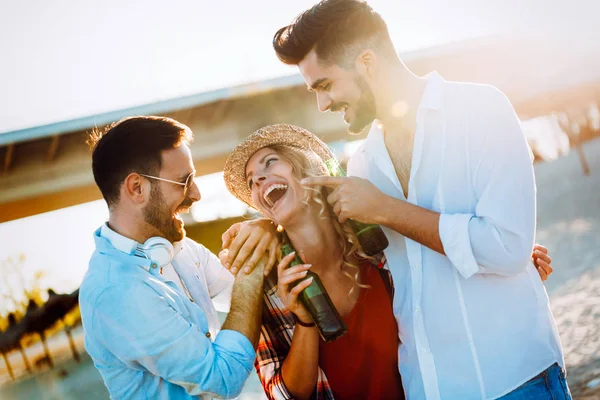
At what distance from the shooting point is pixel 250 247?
8.20 ft

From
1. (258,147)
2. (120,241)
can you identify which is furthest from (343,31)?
(120,241)

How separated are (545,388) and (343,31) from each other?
1699mm

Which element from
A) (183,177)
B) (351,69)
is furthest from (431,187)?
(183,177)

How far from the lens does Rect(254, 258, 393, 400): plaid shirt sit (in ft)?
8.36

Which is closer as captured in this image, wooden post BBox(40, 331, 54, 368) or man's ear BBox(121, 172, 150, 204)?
man's ear BBox(121, 172, 150, 204)

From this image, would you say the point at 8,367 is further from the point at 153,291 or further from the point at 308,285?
the point at 308,285

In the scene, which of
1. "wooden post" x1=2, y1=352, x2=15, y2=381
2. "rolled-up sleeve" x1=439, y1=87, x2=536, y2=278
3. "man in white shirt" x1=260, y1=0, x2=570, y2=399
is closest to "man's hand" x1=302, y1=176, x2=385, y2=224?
"man in white shirt" x1=260, y1=0, x2=570, y2=399

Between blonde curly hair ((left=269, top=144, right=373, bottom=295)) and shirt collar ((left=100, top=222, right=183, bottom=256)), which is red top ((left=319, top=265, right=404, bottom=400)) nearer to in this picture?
blonde curly hair ((left=269, top=144, right=373, bottom=295))

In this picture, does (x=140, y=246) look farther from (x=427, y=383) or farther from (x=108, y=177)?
(x=427, y=383)

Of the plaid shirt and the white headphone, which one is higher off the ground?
the white headphone

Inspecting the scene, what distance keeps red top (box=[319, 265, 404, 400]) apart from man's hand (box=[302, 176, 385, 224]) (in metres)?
0.57

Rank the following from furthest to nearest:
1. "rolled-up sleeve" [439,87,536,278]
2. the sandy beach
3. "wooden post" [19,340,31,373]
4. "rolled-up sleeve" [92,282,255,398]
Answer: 1. "wooden post" [19,340,31,373]
2. the sandy beach
3. "rolled-up sleeve" [92,282,255,398]
4. "rolled-up sleeve" [439,87,536,278]

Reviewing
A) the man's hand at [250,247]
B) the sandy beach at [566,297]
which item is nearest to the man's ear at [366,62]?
the man's hand at [250,247]

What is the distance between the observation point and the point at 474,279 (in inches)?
85.2
